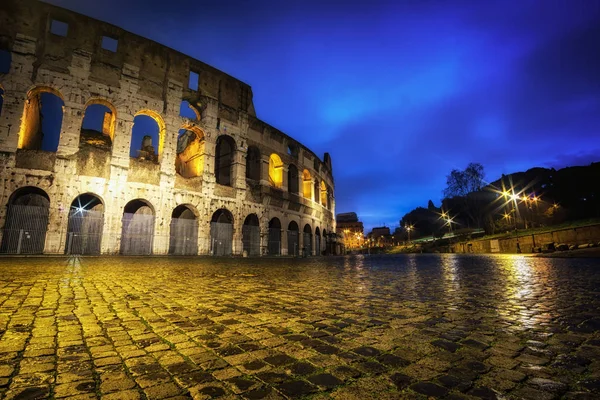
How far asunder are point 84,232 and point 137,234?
95.7 inches

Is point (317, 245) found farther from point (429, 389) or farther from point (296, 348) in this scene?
point (429, 389)

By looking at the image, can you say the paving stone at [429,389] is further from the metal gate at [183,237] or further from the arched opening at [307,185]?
the arched opening at [307,185]

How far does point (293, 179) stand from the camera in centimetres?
2639

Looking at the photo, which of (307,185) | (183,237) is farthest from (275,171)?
(183,237)

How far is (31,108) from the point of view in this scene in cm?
1636

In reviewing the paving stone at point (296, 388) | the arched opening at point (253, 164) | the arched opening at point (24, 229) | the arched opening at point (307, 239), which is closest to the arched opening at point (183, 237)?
the arched opening at point (24, 229)

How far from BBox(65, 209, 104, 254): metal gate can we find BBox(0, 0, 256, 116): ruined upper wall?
24.9 ft

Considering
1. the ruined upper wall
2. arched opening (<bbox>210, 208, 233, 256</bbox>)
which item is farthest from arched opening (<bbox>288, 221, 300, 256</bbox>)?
the ruined upper wall

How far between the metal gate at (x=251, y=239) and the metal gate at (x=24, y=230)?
11.0m

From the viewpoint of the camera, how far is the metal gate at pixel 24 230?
1328 centimetres

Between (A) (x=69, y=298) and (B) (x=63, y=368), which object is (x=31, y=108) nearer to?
(A) (x=69, y=298)

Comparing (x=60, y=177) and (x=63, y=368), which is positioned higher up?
(x=60, y=177)

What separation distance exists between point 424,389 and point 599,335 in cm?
186

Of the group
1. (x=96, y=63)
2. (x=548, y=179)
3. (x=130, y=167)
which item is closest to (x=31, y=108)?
(x=96, y=63)
